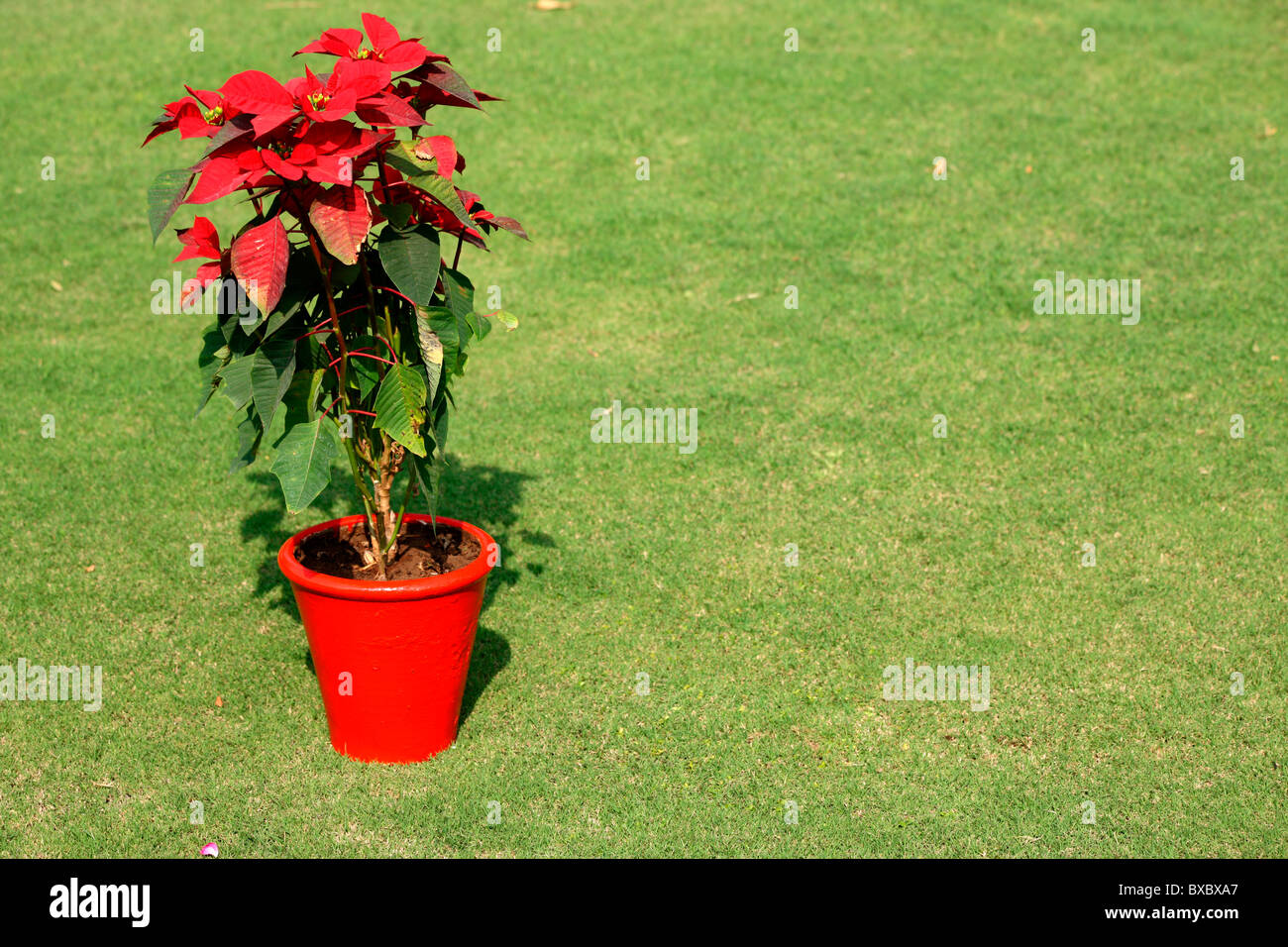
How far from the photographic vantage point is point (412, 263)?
3646 millimetres

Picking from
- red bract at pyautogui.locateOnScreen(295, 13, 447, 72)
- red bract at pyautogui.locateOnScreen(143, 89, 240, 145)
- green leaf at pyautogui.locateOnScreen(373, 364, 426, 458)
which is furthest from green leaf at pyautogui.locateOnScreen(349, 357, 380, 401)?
red bract at pyautogui.locateOnScreen(295, 13, 447, 72)

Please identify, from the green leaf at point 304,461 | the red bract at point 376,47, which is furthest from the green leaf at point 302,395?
the red bract at point 376,47

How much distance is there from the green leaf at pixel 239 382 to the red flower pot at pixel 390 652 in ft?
2.06

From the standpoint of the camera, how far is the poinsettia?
3.44 m

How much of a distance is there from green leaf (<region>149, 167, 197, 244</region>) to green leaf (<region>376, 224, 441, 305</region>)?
1.93 feet

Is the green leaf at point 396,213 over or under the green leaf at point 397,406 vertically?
over

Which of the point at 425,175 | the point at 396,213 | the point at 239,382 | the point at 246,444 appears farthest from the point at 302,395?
the point at 425,175

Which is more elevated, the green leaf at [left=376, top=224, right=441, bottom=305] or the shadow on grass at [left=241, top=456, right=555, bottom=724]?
the green leaf at [left=376, top=224, right=441, bottom=305]

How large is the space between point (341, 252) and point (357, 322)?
573 mm

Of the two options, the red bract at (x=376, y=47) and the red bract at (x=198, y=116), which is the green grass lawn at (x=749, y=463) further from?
the red bract at (x=376, y=47)

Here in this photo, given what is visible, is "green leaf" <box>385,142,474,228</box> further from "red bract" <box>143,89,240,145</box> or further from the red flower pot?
the red flower pot

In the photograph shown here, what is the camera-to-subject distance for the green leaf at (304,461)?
11.7ft

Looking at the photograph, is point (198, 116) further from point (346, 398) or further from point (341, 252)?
point (346, 398)

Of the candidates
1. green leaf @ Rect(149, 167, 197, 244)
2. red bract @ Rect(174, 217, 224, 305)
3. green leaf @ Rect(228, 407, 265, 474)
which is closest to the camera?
green leaf @ Rect(149, 167, 197, 244)
